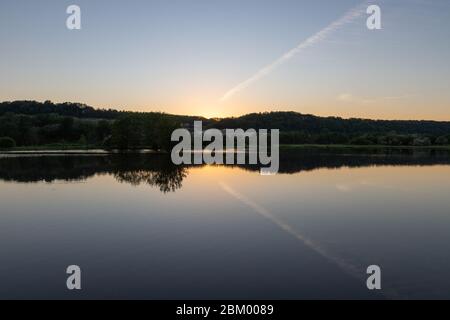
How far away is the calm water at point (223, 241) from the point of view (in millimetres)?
8852

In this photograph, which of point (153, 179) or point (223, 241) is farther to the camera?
point (153, 179)

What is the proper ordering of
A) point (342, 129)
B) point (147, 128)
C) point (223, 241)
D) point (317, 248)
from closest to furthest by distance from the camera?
point (317, 248)
point (223, 241)
point (147, 128)
point (342, 129)

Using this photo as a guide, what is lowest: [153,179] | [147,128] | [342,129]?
[153,179]

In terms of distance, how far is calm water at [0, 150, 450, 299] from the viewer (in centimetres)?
885

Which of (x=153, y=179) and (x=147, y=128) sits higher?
(x=147, y=128)

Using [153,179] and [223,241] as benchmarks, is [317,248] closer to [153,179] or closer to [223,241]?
[223,241]

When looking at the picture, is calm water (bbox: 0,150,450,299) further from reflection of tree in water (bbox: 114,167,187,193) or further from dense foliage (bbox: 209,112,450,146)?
dense foliage (bbox: 209,112,450,146)

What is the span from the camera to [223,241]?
41.8ft

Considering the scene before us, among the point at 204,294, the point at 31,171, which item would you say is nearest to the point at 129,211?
the point at 204,294

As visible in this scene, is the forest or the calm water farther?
the forest

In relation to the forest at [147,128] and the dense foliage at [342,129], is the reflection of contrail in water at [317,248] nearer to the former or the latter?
the forest at [147,128]

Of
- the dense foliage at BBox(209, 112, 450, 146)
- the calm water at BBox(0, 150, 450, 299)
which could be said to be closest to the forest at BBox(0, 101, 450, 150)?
the dense foliage at BBox(209, 112, 450, 146)

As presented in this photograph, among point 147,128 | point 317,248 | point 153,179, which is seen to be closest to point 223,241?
point 317,248
